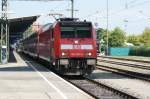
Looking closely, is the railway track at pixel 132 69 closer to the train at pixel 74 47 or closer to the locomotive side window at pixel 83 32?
the train at pixel 74 47

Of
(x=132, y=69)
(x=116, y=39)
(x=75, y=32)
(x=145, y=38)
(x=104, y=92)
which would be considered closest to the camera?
(x=104, y=92)

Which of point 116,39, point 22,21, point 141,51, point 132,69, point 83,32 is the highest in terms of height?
point 22,21

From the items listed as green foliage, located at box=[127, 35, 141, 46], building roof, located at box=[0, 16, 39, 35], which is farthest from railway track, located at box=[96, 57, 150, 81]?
green foliage, located at box=[127, 35, 141, 46]

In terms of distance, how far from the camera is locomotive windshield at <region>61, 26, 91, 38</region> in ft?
93.4

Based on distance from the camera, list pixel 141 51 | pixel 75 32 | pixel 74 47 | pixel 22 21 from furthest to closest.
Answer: pixel 141 51, pixel 22 21, pixel 75 32, pixel 74 47

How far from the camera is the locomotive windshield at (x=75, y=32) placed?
28.5m

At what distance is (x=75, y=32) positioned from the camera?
93.6 ft

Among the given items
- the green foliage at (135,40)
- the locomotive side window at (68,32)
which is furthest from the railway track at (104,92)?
the green foliage at (135,40)

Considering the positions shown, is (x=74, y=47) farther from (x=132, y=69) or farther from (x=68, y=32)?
(x=132, y=69)

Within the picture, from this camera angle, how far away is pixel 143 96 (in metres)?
18.5

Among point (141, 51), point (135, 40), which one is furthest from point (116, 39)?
point (141, 51)

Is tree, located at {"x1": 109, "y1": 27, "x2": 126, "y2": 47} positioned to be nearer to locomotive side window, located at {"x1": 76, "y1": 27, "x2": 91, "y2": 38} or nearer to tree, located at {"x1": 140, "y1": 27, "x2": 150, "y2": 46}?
tree, located at {"x1": 140, "y1": 27, "x2": 150, "y2": 46}

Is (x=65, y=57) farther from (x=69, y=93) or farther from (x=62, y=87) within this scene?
(x=69, y=93)

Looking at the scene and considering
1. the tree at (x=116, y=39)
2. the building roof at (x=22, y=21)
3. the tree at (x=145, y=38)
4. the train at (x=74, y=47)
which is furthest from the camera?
the tree at (x=145, y=38)
